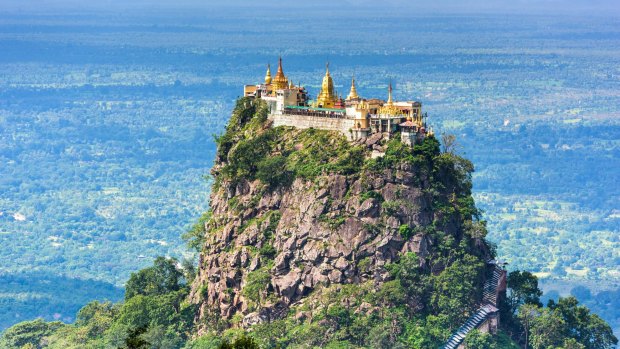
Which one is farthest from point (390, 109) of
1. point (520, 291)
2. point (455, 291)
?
point (520, 291)

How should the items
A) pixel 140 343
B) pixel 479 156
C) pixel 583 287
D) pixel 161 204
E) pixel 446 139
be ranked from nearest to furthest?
pixel 140 343 → pixel 446 139 → pixel 583 287 → pixel 161 204 → pixel 479 156

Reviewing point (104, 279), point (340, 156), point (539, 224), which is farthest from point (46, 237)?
point (340, 156)

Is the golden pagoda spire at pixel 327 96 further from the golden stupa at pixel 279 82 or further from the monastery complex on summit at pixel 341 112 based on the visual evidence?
the golden stupa at pixel 279 82

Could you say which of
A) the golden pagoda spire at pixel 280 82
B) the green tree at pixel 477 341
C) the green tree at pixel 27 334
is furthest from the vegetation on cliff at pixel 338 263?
the green tree at pixel 27 334

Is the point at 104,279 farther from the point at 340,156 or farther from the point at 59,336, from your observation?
the point at 340,156

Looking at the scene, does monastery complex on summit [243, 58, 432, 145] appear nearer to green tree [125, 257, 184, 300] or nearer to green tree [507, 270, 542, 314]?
green tree [507, 270, 542, 314]
